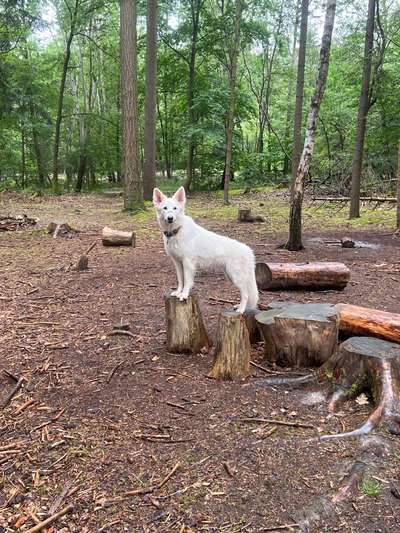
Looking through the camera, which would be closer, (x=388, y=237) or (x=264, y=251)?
(x=264, y=251)

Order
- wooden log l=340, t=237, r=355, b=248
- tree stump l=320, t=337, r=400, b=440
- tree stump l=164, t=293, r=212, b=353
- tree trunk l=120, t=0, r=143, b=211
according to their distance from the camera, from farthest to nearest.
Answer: tree trunk l=120, t=0, r=143, b=211, wooden log l=340, t=237, r=355, b=248, tree stump l=164, t=293, r=212, b=353, tree stump l=320, t=337, r=400, b=440

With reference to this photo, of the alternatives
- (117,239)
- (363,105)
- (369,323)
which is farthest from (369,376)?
(363,105)

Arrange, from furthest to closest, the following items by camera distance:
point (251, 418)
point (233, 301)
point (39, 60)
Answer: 1. point (39, 60)
2. point (233, 301)
3. point (251, 418)

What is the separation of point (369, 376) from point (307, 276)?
3.35 meters

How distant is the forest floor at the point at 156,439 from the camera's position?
2.70 meters

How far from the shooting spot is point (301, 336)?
14.6 ft

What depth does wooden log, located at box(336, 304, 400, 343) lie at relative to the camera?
463 centimetres

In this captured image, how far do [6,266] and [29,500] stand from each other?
7001 mm

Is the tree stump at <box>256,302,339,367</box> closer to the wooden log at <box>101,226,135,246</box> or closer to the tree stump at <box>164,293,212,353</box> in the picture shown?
the tree stump at <box>164,293,212,353</box>

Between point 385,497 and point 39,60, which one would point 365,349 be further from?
point 39,60

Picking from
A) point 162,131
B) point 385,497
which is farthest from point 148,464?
point 162,131

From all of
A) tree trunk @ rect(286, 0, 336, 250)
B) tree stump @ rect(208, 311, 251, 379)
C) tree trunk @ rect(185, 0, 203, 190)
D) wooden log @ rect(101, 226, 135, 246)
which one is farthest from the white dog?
tree trunk @ rect(185, 0, 203, 190)

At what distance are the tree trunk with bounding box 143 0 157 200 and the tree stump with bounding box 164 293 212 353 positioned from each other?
14605mm

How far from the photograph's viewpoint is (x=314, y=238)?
38.9 ft
